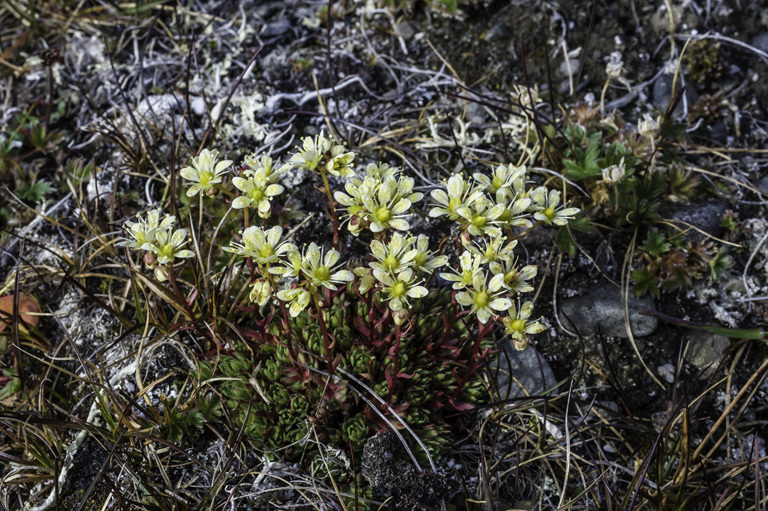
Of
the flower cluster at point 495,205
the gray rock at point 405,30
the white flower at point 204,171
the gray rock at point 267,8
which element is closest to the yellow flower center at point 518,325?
the flower cluster at point 495,205

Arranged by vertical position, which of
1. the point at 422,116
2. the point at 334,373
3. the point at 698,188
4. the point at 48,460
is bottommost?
the point at 48,460

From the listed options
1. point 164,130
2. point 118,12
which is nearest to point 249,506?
point 164,130

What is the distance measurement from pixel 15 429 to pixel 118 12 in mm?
3157

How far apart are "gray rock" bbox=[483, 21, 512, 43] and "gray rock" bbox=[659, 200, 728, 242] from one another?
1628 millimetres

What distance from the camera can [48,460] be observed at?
257 cm

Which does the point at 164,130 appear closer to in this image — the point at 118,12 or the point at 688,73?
the point at 118,12

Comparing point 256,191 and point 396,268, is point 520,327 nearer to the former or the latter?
point 396,268

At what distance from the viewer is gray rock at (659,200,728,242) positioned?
331 centimetres

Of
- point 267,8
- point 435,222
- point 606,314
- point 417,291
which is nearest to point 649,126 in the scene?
point 606,314

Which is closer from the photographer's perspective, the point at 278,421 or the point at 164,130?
the point at 278,421

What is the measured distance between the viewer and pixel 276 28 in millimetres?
4199

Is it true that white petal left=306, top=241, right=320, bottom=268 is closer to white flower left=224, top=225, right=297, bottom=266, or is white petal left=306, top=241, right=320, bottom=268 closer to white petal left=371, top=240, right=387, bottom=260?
white flower left=224, top=225, right=297, bottom=266

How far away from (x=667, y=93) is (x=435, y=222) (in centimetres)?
183

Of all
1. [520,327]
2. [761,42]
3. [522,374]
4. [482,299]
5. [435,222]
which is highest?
[761,42]
